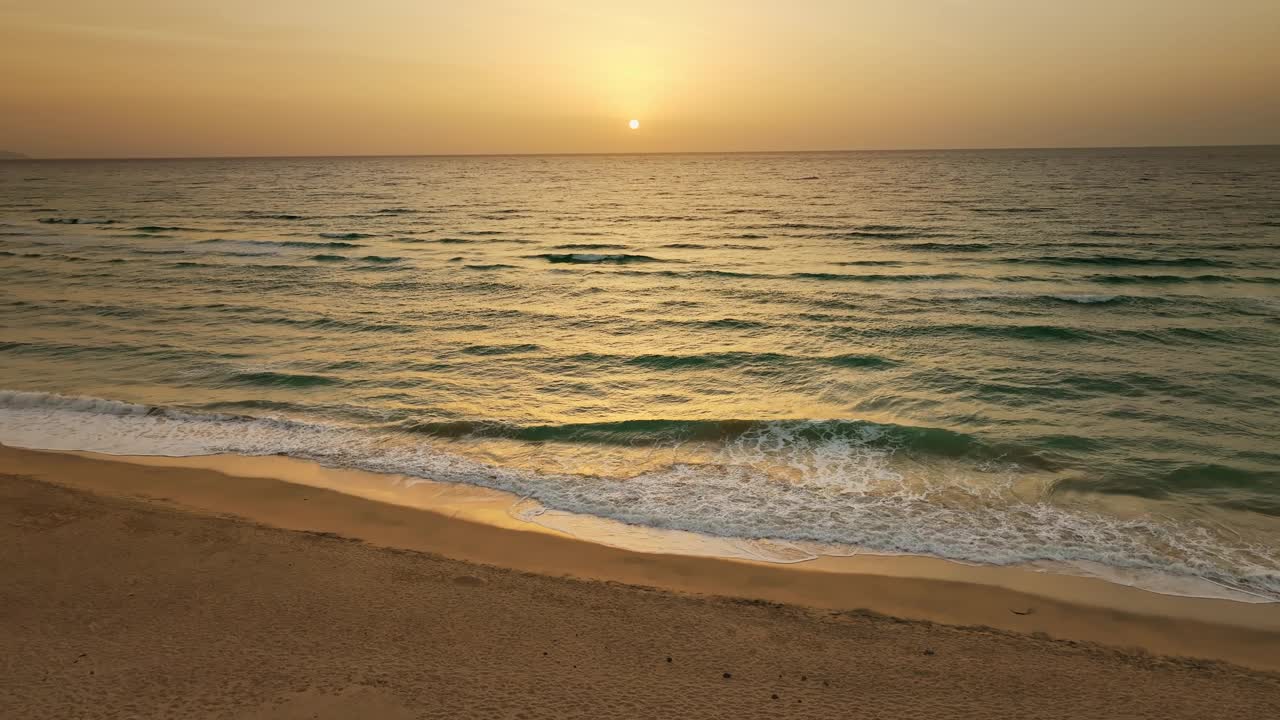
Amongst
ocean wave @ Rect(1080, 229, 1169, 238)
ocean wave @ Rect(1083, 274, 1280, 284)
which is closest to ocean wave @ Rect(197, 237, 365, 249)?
ocean wave @ Rect(1083, 274, 1280, 284)

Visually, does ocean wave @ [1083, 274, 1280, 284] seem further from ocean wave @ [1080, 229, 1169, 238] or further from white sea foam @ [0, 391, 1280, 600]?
white sea foam @ [0, 391, 1280, 600]

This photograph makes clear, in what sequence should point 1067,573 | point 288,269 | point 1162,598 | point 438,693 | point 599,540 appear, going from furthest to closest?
point 288,269
point 599,540
point 1067,573
point 1162,598
point 438,693

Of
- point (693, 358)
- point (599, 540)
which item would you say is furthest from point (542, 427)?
point (693, 358)

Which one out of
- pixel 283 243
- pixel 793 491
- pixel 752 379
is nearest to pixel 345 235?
pixel 283 243

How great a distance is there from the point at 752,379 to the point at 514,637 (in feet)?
32.2

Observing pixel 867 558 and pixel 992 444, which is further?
pixel 992 444

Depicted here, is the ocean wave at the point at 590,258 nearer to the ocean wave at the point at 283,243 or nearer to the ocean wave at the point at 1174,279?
the ocean wave at the point at 283,243

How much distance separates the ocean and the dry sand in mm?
1234

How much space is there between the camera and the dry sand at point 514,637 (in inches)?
189

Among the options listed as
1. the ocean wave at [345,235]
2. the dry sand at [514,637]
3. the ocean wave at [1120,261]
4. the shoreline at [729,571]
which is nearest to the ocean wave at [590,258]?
the ocean wave at [345,235]

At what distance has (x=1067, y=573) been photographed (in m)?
7.32

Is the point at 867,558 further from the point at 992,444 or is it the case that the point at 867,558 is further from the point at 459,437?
the point at 459,437

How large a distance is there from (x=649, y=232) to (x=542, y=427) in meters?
32.1

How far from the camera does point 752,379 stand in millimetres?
14633
